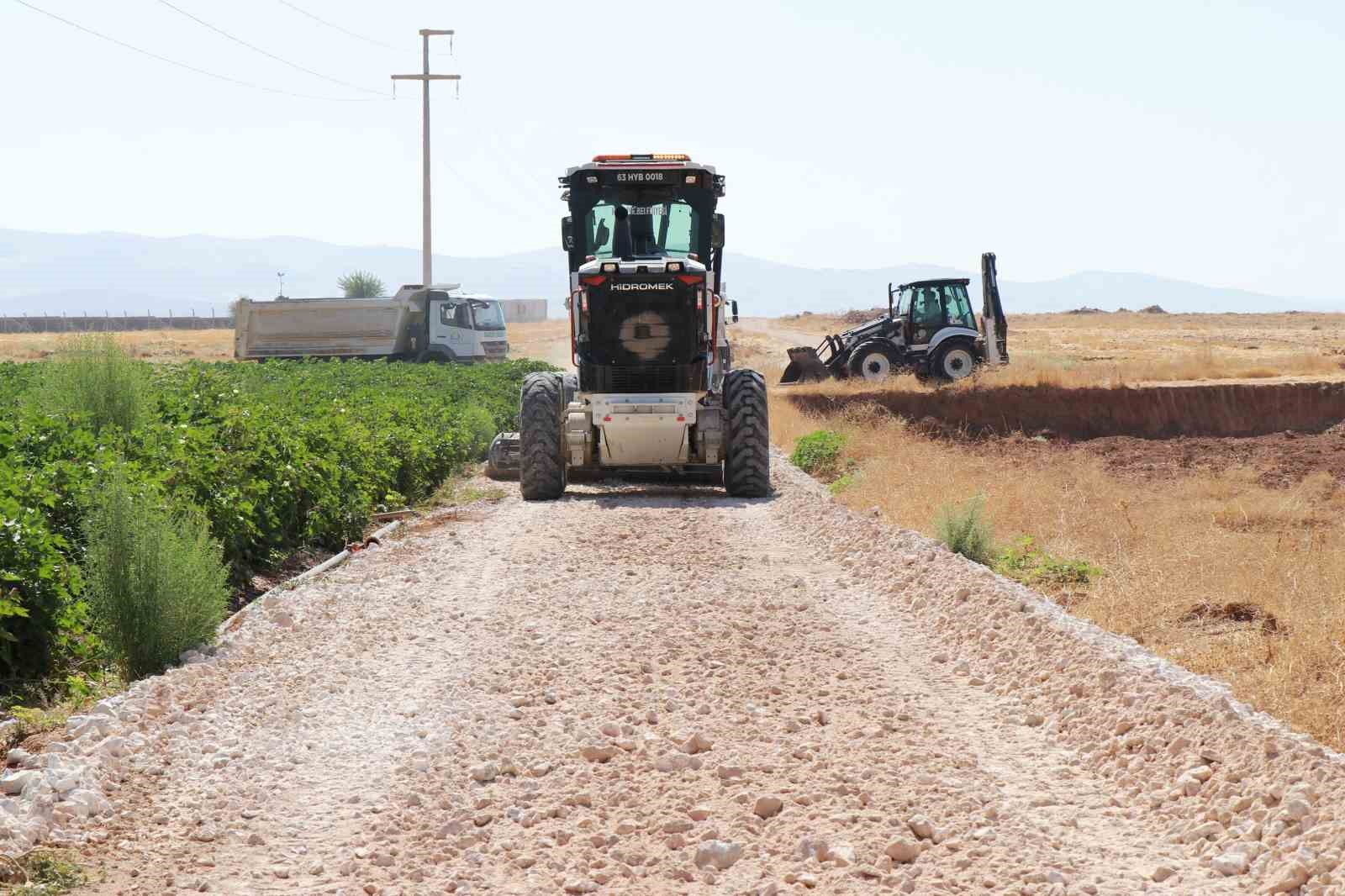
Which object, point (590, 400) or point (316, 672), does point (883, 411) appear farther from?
point (316, 672)

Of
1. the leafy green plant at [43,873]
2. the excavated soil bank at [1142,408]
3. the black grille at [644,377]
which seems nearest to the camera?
the leafy green plant at [43,873]

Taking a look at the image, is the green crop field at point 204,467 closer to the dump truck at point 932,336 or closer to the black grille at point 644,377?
the black grille at point 644,377

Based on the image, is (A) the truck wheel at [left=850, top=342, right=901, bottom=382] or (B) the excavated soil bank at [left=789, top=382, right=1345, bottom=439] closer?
(B) the excavated soil bank at [left=789, top=382, right=1345, bottom=439]

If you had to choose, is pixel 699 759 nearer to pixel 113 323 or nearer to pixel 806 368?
pixel 806 368

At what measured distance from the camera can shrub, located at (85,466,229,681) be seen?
7.60 meters

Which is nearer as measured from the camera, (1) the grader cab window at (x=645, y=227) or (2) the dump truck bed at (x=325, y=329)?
(1) the grader cab window at (x=645, y=227)

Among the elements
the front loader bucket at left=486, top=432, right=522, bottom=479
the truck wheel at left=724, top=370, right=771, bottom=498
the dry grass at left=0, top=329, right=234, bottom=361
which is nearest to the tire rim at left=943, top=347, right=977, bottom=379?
the front loader bucket at left=486, top=432, right=522, bottom=479

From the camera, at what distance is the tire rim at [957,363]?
31.8 m

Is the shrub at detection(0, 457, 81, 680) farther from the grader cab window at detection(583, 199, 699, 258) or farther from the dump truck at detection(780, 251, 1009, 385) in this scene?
the dump truck at detection(780, 251, 1009, 385)

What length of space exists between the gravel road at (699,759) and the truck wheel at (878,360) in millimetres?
23203

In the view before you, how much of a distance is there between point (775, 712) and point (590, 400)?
29.3ft

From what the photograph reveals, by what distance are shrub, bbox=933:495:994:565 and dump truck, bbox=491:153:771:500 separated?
13.0ft

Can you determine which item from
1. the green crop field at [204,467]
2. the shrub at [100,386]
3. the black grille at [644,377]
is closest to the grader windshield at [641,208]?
the black grille at [644,377]

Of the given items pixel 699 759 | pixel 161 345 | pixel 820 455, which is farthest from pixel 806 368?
pixel 161 345
